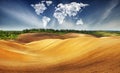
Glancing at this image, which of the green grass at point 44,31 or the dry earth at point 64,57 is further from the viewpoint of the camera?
the green grass at point 44,31

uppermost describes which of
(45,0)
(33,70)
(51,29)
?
(45,0)

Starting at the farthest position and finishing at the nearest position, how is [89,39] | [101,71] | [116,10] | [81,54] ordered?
[116,10]
[89,39]
[81,54]
[101,71]

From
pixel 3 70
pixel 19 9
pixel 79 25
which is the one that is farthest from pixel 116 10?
pixel 3 70

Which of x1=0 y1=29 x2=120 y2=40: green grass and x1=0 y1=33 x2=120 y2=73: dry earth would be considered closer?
x1=0 y1=33 x2=120 y2=73: dry earth

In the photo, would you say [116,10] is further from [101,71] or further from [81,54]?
[101,71]

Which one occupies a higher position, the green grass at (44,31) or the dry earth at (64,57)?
the green grass at (44,31)

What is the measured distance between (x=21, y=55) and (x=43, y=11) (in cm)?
315

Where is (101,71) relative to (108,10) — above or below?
below

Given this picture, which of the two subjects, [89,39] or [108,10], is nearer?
[89,39]

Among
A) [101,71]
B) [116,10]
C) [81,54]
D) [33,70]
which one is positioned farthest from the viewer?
[116,10]

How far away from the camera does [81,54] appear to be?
11.2 meters

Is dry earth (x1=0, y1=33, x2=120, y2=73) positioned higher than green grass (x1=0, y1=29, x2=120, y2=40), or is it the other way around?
green grass (x1=0, y1=29, x2=120, y2=40)

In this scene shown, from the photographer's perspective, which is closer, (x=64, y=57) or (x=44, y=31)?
(x=64, y=57)

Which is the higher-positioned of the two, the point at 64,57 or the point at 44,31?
the point at 44,31
